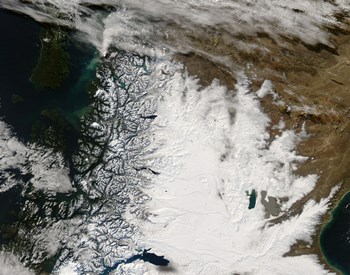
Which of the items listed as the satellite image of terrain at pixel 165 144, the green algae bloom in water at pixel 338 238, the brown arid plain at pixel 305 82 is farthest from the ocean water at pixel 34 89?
the green algae bloom in water at pixel 338 238

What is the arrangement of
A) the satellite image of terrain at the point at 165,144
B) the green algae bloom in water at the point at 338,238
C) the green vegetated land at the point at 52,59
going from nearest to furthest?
the satellite image of terrain at the point at 165,144 → the green vegetated land at the point at 52,59 → the green algae bloom in water at the point at 338,238

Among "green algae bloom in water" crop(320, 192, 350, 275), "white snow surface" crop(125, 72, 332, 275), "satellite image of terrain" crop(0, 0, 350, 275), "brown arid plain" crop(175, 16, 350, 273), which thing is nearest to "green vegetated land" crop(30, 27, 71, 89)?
"satellite image of terrain" crop(0, 0, 350, 275)

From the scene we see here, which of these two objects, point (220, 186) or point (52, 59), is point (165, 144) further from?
point (52, 59)

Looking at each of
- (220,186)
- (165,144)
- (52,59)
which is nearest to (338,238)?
(220,186)

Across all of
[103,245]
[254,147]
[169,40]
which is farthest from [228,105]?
[103,245]

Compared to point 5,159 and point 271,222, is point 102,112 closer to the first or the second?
point 5,159

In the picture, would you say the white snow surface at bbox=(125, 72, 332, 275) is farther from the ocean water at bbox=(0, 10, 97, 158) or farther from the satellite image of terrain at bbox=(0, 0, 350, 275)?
the ocean water at bbox=(0, 10, 97, 158)

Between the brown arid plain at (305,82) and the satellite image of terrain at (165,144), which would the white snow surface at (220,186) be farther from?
the brown arid plain at (305,82)
